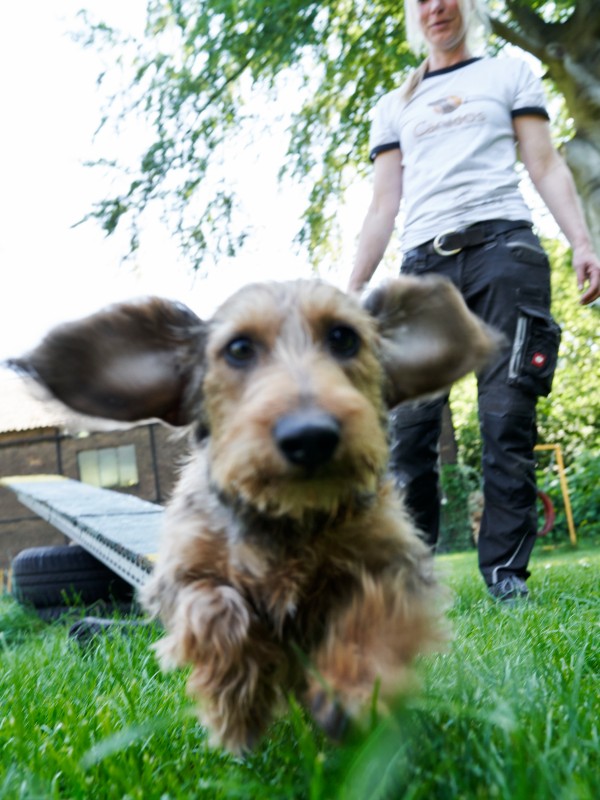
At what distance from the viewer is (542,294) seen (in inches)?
178

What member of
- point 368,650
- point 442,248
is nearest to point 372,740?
point 368,650

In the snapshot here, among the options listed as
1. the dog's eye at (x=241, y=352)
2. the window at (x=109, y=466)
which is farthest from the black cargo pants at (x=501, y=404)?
the window at (x=109, y=466)

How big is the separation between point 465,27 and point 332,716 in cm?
407

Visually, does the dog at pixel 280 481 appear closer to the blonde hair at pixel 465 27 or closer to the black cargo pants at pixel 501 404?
the black cargo pants at pixel 501 404

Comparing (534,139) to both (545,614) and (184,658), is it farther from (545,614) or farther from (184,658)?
(184,658)

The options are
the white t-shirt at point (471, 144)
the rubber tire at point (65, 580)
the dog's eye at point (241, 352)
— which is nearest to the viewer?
the dog's eye at point (241, 352)

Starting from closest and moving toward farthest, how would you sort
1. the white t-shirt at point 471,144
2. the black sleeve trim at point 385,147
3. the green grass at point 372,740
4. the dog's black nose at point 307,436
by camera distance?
the green grass at point 372,740 < the dog's black nose at point 307,436 < the white t-shirt at point 471,144 < the black sleeve trim at point 385,147

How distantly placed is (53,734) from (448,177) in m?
3.29

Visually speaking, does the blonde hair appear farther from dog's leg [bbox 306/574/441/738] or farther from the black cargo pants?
dog's leg [bbox 306/574/441/738]

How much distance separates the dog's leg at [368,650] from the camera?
5.59 feet

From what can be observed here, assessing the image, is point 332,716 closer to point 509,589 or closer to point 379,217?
point 509,589

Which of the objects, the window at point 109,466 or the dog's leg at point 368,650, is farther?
the window at point 109,466

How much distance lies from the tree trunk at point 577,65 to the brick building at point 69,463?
17.2m

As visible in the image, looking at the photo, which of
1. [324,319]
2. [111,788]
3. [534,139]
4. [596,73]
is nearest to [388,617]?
[111,788]
